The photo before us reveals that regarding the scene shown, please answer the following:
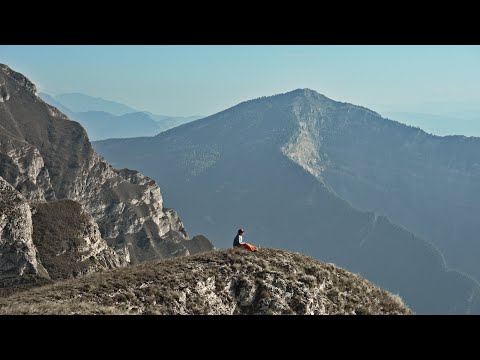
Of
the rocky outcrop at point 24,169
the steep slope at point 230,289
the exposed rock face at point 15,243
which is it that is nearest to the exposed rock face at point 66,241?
the exposed rock face at point 15,243

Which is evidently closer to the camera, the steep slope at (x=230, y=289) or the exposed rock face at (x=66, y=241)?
the steep slope at (x=230, y=289)

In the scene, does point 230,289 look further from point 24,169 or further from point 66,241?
point 24,169

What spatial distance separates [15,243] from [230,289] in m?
88.6

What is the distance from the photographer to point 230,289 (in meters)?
34.7

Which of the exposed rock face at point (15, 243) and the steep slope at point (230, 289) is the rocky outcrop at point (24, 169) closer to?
the exposed rock face at point (15, 243)

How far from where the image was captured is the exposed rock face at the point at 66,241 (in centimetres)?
11812

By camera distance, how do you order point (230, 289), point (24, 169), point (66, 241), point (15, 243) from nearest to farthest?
point (230, 289) → point (15, 243) → point (66, 241) → point (24, 169)

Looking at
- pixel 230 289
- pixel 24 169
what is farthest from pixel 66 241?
pixel 230 289

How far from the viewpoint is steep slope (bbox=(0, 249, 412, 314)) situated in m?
29.6

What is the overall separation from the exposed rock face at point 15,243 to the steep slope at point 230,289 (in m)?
81.1

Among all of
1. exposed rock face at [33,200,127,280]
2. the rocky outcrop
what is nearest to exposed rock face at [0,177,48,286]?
exposed rock face at [33,200,127,280]
